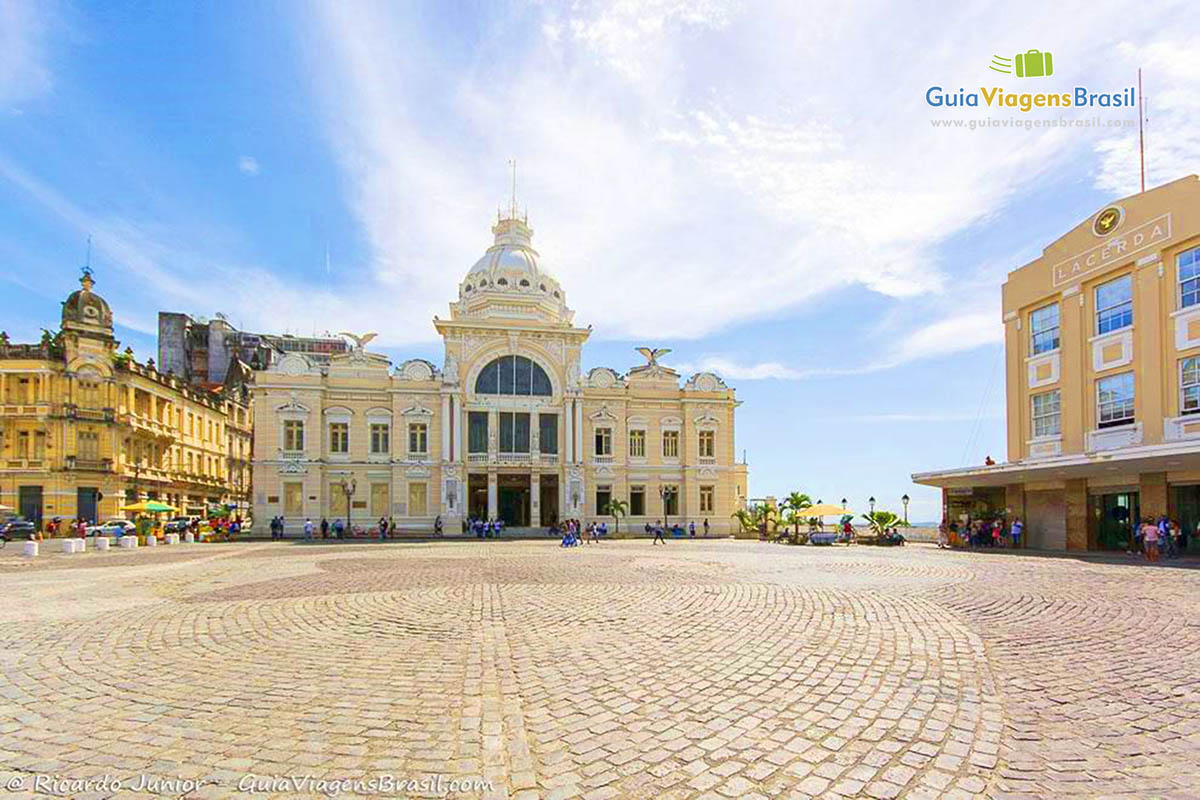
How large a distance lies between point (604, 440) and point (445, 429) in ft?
34.4

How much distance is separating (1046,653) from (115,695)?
30.0ft

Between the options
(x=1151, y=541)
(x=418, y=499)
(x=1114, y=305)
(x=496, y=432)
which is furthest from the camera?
(x=496, y=432)

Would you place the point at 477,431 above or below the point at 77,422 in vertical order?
below

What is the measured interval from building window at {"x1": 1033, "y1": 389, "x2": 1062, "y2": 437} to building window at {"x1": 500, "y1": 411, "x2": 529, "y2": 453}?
27940 mm

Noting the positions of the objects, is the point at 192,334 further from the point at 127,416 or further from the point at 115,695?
the point at 115,695

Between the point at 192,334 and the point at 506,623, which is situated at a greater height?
the point at 192,334

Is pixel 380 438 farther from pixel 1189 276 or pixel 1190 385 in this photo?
pixel 1189 276

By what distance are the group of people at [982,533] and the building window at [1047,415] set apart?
373 centimetres

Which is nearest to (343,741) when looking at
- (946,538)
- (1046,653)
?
(1046,653)

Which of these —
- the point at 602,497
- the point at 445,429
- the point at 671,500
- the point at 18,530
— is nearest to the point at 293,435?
the point at 445,429

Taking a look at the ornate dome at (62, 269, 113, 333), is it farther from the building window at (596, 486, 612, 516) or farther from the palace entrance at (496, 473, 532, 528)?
the building window at (596, 486, 612, 516)

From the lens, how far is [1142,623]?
8992 millimetres

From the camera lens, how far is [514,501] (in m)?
45.9

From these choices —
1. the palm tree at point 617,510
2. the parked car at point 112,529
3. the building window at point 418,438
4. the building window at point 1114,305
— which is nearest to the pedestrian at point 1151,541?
the building window at point 1114,305
